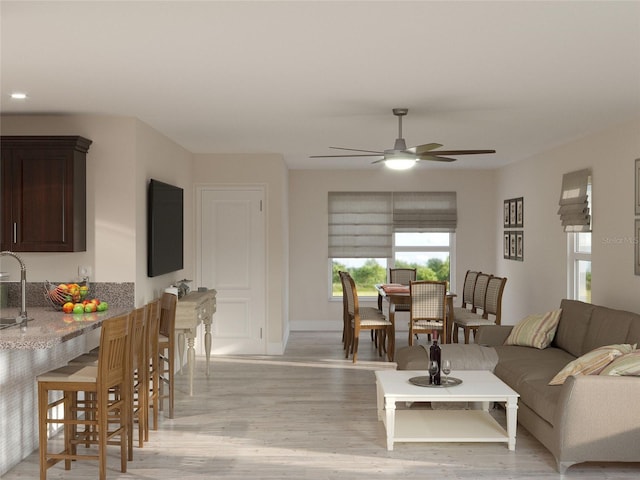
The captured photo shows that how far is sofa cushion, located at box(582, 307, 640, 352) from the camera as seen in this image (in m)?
5.14

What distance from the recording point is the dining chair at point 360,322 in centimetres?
784

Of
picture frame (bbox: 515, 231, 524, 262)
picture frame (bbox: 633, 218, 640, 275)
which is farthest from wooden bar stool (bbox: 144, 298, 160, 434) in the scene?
picture frame (bbox: 515, 231, 524, 262)

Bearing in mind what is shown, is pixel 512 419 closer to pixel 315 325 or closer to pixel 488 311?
pixel 488 311

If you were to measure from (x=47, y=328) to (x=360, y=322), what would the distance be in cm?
415

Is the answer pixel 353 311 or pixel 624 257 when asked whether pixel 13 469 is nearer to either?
pixel 353 311

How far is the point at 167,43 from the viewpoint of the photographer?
359 centimetres

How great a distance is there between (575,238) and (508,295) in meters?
2.51

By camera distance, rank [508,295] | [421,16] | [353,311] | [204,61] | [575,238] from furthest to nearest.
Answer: [508,295] → [353,311] → [575,238] → [204,61] → [421,16]

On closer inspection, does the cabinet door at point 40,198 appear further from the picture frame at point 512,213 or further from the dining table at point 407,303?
the picture frame at point 512,213

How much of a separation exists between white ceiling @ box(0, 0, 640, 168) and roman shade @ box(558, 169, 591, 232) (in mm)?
557

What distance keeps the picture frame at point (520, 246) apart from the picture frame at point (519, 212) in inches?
4.7

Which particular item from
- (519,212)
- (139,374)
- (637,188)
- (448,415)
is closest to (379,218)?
(519,212)

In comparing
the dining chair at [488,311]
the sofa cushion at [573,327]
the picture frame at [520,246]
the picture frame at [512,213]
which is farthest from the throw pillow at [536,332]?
the picture frame at [512,213]

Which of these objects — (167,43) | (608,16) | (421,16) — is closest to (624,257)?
(608,16)
